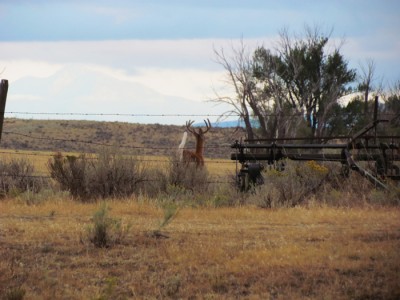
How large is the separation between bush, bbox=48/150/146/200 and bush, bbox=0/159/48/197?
626 millimetres

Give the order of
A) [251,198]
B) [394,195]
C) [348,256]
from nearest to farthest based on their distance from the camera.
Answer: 1. [348,256]
2. [394,195]
3. [251,198]

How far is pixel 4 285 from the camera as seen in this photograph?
823cm

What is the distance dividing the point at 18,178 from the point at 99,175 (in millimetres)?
2198

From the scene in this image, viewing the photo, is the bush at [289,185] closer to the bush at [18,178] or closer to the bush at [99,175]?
the bush at [99,175]

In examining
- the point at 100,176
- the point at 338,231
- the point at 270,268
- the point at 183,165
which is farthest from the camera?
the point at 183,165

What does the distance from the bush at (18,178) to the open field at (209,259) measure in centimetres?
460

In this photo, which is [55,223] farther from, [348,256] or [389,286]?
[389,286]

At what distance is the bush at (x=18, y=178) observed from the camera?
687 inches

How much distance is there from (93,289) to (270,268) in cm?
211

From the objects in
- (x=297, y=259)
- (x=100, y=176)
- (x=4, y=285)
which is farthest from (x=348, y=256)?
(x=100, y=176)

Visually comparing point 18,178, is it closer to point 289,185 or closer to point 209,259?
point 289,185

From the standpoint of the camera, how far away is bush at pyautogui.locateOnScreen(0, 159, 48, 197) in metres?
17.4

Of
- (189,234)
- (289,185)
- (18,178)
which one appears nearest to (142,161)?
(18,178)

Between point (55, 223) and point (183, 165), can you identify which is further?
point (183, 165)
